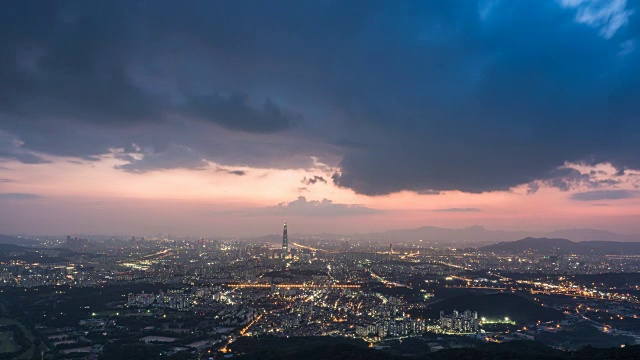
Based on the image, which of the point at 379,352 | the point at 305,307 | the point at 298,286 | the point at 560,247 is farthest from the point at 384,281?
the point at 560,247

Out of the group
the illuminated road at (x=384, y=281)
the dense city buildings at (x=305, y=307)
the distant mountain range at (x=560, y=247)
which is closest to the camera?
the dense city buildings at (x=305, y=307)

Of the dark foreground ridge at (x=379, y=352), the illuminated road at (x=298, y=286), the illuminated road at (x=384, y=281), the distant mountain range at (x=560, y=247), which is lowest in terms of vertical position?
the illuminated road at (x=298, y=286)

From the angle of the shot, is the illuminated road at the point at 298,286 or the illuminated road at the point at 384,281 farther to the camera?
the illuminated road at the point at 384,281

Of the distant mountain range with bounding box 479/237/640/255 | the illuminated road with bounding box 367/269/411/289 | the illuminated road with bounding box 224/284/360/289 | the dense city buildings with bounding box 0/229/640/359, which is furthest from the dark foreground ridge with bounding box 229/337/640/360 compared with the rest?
the distant mountain range with bounding box 479/237/640/255

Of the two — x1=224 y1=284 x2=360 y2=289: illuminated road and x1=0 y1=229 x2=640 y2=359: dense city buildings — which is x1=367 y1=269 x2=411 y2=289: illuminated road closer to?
x1=0 y1=229 x2=640 y2=359: dense city buildings

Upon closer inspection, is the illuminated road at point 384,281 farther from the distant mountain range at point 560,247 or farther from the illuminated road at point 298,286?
the distant mountain range at point 560,247

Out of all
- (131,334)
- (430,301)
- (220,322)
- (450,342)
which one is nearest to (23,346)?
(131,334)

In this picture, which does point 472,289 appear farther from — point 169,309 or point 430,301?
point 169,309

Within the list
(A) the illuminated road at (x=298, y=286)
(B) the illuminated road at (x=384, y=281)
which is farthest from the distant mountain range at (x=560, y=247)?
(A) the illuminated road at (x=298, y=286)

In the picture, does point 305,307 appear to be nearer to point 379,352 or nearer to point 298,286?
point 298,286
